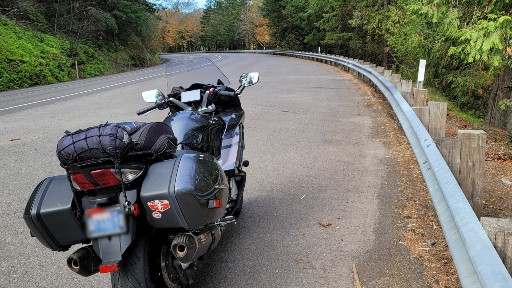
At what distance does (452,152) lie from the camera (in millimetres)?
3824

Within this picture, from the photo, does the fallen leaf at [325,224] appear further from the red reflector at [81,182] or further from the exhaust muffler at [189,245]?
the red reflector at [81,182]

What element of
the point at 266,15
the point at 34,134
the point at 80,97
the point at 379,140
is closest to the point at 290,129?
the point at 379,140

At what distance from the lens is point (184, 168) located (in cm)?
284

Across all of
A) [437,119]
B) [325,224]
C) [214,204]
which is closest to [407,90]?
[437,119]

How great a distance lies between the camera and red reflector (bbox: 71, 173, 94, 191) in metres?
2.64

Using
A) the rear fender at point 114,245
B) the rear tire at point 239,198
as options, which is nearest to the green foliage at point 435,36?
the rear tire at point 239,198

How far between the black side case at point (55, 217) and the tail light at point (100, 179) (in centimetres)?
16

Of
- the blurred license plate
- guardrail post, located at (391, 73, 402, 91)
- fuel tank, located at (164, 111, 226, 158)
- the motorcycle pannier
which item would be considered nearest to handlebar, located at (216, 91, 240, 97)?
fuel tank, located at (164, 111, 226, 158)

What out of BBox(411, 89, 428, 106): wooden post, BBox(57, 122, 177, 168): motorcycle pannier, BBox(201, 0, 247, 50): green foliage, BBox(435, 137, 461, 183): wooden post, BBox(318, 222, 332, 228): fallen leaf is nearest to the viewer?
BBox(57, 122, 177, 168): motorcycle pannier

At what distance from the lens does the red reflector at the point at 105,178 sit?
2619 mm

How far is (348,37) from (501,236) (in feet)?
125

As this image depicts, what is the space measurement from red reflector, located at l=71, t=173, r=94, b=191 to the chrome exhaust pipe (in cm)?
40

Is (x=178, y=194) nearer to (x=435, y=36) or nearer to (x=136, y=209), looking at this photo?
(x=136, y=209)

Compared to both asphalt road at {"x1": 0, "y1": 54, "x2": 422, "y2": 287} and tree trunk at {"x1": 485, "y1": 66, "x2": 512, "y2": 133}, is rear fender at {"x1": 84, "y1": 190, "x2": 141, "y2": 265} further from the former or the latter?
tree trunk at {"x1": 485, "y1": 66, "x2": 512, "y2": 133}
